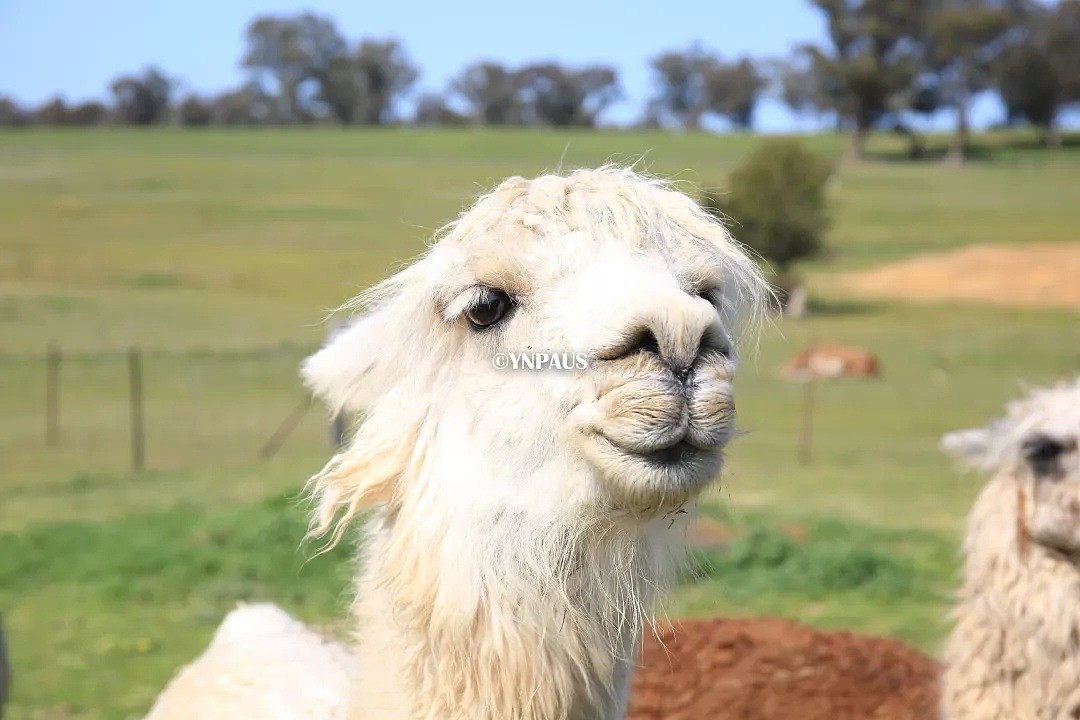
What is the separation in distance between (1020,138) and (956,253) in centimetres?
4726

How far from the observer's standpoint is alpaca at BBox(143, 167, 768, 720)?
2.16 meters

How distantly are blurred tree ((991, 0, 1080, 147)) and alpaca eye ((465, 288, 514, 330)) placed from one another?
7889cm

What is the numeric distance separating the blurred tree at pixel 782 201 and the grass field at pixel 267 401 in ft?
7.21

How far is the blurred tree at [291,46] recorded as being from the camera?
108 m

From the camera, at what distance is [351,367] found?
2.67 meters

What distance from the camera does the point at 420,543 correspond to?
239 centimetres

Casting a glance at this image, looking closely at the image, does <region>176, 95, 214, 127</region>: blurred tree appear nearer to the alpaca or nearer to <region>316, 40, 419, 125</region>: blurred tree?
<region>316, 40, 419, 125</region>: blurred tree

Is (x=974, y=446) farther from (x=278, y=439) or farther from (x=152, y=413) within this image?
(x=152, y=413)

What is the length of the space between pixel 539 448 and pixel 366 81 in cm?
10935

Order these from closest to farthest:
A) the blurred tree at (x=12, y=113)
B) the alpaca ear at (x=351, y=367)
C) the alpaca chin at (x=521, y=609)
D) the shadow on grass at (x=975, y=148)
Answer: the alpaca chin at (x=521, y=609) < the alpaca ear at (x=351, y=367) < the shadow on grass at (x=975, y=148) < the blurred tree at (x=12, y=113)

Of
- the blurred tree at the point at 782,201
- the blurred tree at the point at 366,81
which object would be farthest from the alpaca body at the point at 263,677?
the blurred tree at the point at 366,81

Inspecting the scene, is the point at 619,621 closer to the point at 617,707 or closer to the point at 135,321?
the point at 617,707

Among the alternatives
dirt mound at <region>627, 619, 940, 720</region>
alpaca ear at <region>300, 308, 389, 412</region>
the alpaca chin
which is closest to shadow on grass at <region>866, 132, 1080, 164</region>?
dirt mound at <region>627, 619, 940, 720</region>

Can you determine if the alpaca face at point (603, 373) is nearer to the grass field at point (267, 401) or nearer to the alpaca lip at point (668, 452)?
the alpaca lip at point (668, 452)
